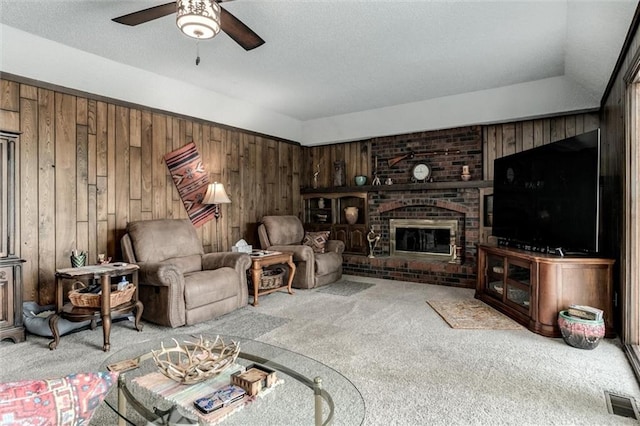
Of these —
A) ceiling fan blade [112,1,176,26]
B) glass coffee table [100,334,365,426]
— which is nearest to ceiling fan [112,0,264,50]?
ceiling fan blade [112,1,176,26]

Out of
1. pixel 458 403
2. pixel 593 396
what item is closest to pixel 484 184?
pixel 593 396

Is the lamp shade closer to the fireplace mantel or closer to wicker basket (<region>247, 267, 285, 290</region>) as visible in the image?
wicker basket (<region>247, 267, 285, 290</region>)

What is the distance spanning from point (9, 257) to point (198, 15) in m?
2.52

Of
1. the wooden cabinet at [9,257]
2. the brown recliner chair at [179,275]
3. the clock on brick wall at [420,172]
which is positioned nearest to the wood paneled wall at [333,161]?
the clock on brick wall at [420,172]

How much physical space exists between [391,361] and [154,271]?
2.21m

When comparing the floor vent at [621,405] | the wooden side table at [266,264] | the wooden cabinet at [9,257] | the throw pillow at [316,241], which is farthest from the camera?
the throw pillow at [316,241]

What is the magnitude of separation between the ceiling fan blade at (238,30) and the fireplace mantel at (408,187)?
11.7ft

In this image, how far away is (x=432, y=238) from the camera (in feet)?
18.6

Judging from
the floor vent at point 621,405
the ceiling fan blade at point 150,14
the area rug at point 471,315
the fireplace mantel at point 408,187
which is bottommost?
the floor vent at point 621,405

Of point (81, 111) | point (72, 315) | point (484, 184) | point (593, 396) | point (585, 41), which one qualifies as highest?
point (585, 41)

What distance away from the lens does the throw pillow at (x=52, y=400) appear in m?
0.73

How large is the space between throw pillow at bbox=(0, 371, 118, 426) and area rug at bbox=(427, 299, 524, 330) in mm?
3112

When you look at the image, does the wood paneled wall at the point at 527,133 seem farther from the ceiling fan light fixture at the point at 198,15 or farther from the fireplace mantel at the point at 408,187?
the ceiling fan light fixture at the point at 198,15

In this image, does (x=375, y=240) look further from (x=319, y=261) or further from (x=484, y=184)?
(x=484, y=184)
